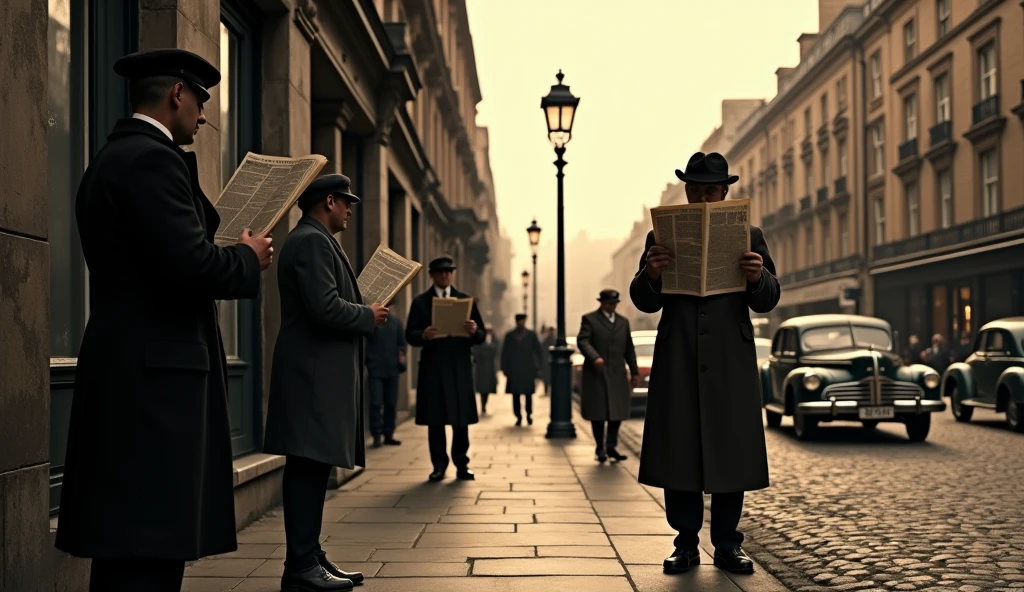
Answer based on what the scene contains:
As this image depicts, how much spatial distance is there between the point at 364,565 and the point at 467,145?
3157cm

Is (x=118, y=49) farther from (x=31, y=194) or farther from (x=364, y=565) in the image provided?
(x=364, y=565)

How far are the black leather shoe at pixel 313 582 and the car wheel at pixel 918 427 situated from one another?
10.5 meters

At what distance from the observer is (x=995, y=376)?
1587 centimetres

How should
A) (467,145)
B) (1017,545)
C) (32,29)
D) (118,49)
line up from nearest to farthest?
(32,29)
(118,49)
(1017,545)
(467,145)

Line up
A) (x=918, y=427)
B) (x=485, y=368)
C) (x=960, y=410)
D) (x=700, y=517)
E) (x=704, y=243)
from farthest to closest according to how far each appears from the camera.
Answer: (x=485, y=368) < (x=960, y=410) < (x=918, y=427) < (x=700, y=517) < (x=704, y=243)

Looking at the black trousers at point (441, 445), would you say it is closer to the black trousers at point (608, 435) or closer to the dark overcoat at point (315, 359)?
the black trousers at point (608, 435)

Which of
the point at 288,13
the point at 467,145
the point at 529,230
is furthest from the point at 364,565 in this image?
the point at 467,145

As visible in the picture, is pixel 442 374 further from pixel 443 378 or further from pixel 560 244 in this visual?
pixel 560 244

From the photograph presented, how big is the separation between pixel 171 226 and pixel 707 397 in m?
3.22

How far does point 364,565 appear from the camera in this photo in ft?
19.0

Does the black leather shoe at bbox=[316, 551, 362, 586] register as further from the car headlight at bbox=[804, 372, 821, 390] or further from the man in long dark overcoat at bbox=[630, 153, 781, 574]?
the car headlight at bbox=[804, 372, 821, 390]

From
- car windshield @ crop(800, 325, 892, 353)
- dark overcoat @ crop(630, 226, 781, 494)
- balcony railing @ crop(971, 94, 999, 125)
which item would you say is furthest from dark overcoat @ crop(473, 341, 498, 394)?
balcony railing @ crop(971, 94, 999, 125)

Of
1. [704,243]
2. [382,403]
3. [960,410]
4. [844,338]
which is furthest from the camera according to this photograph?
[960,410]

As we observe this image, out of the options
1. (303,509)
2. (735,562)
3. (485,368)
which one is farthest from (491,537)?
(485,368)
